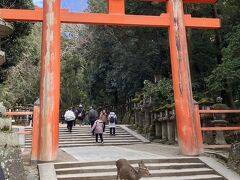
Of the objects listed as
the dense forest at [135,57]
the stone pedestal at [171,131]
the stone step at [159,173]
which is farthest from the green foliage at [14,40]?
the stone step at [159,173]

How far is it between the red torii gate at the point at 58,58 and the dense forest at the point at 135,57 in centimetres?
276

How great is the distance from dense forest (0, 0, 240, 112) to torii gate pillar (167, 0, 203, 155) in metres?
2.71

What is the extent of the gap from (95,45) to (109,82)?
322 centimetres

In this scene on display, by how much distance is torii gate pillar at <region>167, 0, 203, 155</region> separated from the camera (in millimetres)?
10648

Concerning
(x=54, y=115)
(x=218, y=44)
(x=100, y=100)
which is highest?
(x=218, y=44)

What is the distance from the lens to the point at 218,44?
21734 mm

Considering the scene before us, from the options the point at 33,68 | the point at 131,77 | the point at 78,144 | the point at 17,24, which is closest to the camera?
the point at 17,24

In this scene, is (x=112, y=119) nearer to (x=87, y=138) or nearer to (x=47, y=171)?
(x=87, y=138)

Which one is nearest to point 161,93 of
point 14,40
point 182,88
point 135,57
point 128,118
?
point 135,57

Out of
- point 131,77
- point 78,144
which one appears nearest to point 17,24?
point 78,144

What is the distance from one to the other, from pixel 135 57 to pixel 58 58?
13703 millimetres

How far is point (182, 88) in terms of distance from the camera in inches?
436

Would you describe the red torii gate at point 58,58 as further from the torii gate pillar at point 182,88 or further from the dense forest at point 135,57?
the dense forest at point 135,57

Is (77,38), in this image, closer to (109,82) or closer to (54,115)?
(109,82)
